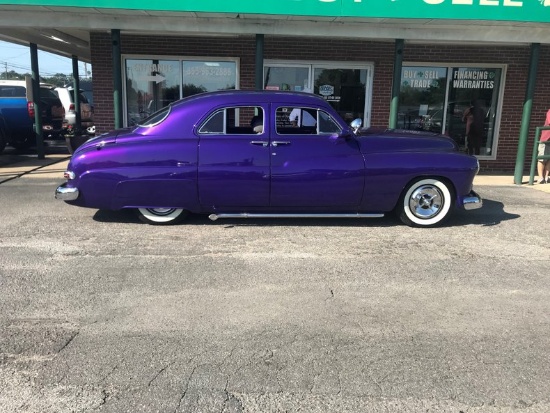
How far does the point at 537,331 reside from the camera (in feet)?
12.1

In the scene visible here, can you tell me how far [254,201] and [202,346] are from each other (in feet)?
9.92

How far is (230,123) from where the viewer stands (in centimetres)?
621

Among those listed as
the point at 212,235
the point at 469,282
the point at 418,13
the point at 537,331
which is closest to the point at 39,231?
the point at 212,235

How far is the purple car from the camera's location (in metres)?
6.03

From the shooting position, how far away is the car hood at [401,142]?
20.7 feet

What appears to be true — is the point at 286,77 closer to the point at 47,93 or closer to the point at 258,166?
the point at 258,166

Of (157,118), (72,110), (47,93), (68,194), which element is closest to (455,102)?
(157,118)

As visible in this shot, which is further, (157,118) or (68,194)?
(157,118)

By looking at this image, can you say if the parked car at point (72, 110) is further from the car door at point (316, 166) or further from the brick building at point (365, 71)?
the car door at point (316, 166)

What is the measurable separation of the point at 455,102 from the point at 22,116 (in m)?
11.6

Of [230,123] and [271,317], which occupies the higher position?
[230,123]

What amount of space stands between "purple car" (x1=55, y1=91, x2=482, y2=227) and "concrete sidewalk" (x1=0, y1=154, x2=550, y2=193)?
402cm

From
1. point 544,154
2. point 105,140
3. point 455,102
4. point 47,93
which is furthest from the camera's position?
point 47,93

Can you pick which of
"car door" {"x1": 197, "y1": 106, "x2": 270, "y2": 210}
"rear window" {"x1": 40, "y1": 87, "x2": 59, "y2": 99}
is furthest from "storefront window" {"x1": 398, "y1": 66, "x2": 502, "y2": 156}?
"rear window" {"x1": 40, "y1": 87, "x2": 59, "y2": 99}
